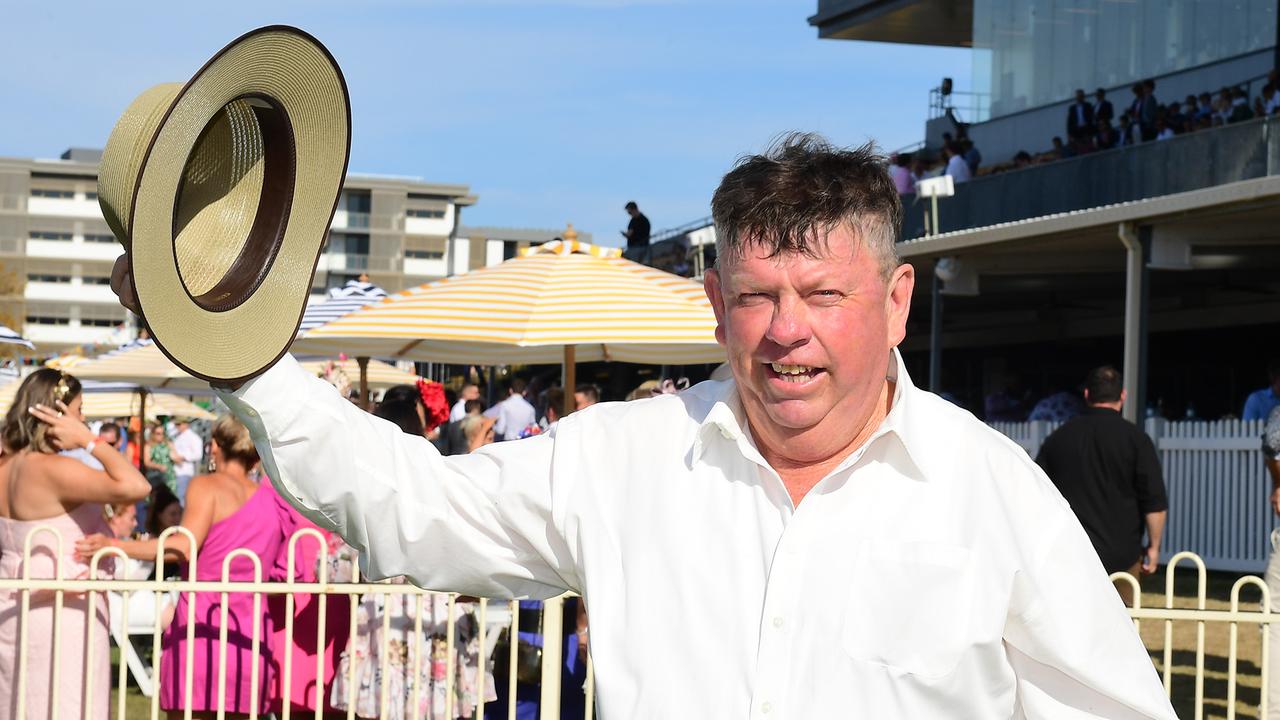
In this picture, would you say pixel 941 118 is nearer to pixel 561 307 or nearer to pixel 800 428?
pixel 561 307

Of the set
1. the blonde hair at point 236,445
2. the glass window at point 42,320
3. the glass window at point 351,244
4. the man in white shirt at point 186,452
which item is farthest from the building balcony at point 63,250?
the blonde hair at point 236,445

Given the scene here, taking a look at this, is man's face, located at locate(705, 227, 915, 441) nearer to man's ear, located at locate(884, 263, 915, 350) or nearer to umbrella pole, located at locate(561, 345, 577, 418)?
man's ear, located at locate(884, 263, 915, 350)

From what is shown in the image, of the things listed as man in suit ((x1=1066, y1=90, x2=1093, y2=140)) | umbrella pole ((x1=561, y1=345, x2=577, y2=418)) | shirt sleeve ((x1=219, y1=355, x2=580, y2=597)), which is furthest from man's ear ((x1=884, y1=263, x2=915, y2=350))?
man in suit ((x1=1066, y1=90, x2=1093, y2=140))

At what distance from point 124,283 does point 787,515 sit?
111 centimetres

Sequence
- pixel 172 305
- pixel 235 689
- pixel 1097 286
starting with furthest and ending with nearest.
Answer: pixel 1097 286, pixel 235 689, pixel 172 305

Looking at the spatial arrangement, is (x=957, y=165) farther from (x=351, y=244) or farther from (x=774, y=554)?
(x=351, y=244)

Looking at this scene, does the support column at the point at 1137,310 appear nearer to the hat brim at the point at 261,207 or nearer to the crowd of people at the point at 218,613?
the crowd of people at the point at 218,613

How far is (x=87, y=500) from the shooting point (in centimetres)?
643

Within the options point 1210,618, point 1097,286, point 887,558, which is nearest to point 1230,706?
point 1210,618

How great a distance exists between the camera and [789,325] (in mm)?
2434

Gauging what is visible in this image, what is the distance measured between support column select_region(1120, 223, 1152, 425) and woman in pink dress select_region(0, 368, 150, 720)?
1002 cm

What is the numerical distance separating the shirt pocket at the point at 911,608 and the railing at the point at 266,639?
10.6 feet

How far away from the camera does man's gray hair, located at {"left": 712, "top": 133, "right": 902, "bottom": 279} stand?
8.05ft

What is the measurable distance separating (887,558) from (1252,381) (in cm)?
2329
